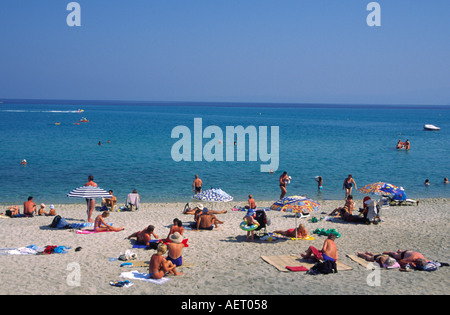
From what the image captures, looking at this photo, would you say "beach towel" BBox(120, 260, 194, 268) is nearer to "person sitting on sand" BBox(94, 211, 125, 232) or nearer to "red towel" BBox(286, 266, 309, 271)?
"red towel" BBox(286, 266, 309, 271)

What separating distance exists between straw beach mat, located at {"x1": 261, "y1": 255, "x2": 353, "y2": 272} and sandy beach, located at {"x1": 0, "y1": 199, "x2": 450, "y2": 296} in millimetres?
163

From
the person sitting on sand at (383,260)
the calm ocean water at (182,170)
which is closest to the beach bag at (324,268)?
the person sitting on sand at (383,260)

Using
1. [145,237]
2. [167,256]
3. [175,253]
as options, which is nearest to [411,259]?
[175,253]

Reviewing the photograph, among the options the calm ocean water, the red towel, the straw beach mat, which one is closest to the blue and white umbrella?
the straw beach mat

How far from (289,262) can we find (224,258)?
1.78 m

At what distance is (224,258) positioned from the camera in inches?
457

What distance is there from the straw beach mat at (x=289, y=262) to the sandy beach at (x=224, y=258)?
16cm

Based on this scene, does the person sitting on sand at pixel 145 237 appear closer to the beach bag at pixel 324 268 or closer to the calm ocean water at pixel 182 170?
the beach bag at pixel 324 268

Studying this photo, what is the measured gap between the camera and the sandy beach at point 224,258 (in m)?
9.18

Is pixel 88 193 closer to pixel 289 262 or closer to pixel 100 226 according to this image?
pixel 100 226
